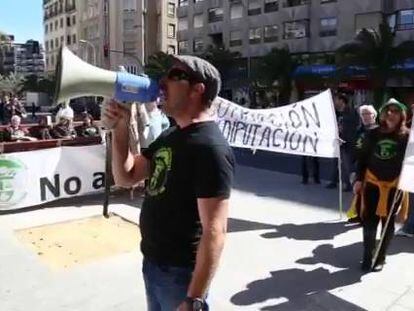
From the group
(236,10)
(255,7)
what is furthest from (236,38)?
(255,7)

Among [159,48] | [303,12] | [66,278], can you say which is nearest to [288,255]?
[66,278]

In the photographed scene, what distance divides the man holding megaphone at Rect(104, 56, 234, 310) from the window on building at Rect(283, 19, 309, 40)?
4148 centimetres

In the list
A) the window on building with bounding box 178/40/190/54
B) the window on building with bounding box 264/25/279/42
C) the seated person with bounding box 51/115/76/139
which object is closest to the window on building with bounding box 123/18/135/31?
the window on building with bounding box 178/40/190/54

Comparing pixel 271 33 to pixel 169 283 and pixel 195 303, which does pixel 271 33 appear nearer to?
pixel 169 283

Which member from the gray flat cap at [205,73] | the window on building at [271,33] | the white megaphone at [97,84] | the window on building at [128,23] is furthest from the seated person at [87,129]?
the window on building at [128,23]

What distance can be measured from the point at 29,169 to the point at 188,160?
5.84 meters

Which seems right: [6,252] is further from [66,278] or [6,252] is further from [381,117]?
[381,117]

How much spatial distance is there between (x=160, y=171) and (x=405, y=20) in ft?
121

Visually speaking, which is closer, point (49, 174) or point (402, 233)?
point (402, 233)

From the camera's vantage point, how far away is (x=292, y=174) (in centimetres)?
1145

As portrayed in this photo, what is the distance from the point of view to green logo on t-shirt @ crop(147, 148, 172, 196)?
227cm

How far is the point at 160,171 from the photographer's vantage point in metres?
2.30

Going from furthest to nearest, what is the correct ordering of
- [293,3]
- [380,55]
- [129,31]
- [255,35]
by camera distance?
[129,31] < [255,35] < [293,3] < [380,55]

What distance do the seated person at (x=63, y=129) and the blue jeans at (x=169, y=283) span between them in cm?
827
